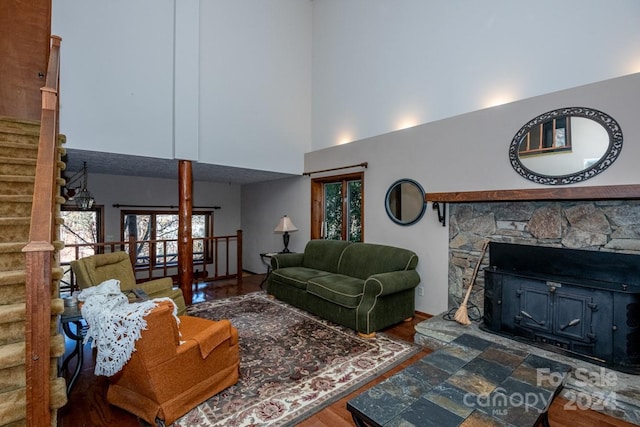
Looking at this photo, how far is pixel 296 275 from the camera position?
4.24 m

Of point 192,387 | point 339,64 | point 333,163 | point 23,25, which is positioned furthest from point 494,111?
point 23,25

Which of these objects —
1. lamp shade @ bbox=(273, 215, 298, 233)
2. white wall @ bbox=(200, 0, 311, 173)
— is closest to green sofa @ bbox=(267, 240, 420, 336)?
lamp shade @ bbox=(273, 215, 298, 233)

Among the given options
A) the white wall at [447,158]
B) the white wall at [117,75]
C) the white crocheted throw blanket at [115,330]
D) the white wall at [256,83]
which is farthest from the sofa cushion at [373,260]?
the white wall at [117,75]

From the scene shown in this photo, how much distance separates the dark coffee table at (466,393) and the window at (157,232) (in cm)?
559

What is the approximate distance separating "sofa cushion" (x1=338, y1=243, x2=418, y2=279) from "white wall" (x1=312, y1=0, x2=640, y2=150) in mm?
1880

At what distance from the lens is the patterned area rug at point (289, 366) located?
201 cm

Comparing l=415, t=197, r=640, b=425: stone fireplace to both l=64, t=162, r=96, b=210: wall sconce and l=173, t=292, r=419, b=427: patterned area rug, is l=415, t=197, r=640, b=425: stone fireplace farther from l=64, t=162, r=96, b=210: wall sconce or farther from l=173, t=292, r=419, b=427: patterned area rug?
l=64, t=162, r=96, b=210: wall sconce

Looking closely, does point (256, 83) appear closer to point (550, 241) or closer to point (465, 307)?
point (465, 307)

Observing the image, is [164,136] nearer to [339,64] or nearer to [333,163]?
[333,163]

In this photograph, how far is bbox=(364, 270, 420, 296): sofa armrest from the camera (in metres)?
3.21

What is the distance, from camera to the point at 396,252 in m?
3.91

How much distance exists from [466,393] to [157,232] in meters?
6.93

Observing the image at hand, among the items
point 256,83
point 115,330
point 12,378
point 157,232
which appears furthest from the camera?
point 157,232

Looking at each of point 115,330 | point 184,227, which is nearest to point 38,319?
point 115,330
